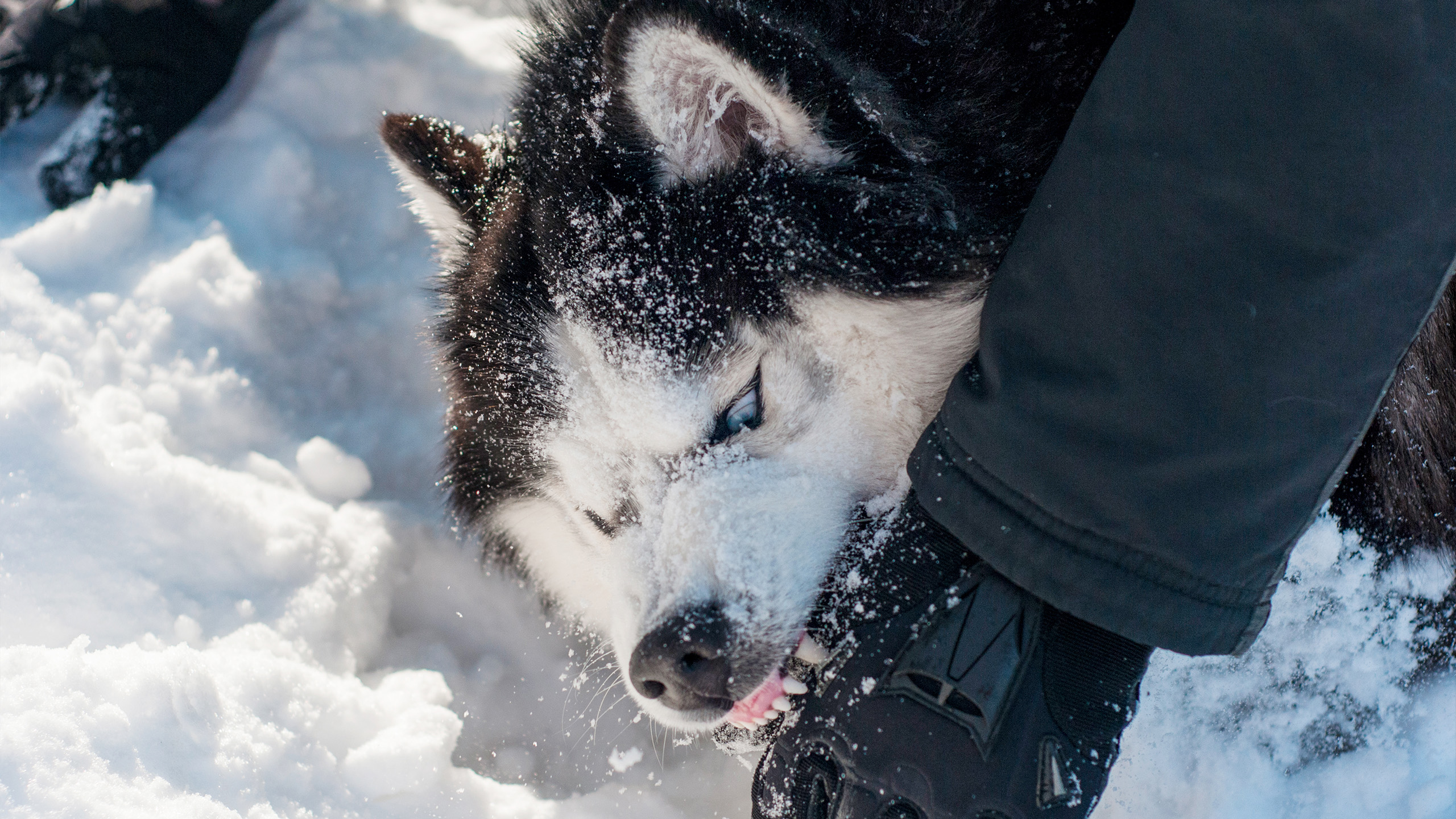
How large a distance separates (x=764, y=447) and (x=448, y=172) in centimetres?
78

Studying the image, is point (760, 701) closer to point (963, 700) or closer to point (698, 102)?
point (963, 700)

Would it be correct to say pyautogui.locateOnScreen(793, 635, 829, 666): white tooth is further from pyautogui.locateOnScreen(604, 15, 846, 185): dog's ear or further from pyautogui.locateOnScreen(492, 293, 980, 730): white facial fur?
pyautogui.locateOnScreen(604, 15, 846, 185): dog's ear

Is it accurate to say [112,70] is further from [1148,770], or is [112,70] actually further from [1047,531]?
[1148,770]

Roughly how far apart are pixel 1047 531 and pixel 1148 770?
0.57m

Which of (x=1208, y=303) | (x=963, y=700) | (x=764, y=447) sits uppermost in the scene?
(x=1208, y=303)

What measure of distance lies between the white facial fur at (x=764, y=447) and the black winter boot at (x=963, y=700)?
4.5 inches

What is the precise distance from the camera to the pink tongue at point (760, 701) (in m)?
→ 1.32

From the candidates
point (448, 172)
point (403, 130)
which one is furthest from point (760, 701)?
point (403, 130)

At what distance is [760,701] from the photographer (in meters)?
1.35

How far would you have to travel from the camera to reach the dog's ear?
102 cm

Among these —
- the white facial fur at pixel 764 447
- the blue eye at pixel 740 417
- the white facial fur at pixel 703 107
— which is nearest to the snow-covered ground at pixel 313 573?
→ the white facial fur at pixel 764 447

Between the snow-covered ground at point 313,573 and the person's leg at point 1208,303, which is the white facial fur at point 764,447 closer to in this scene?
the person's leg at point 1208,303

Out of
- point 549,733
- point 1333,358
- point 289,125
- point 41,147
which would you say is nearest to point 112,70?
point 41,147

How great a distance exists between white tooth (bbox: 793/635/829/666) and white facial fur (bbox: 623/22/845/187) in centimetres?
67
